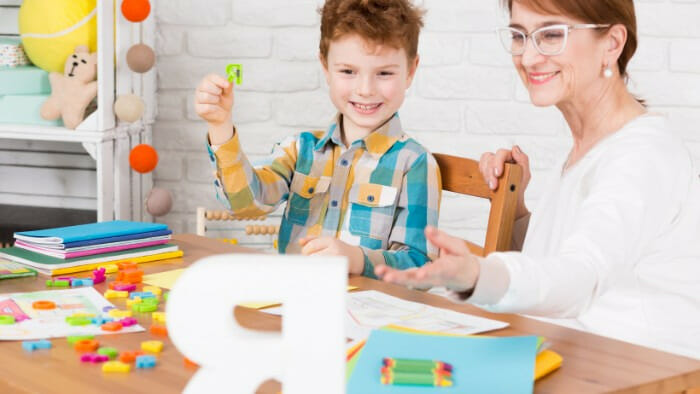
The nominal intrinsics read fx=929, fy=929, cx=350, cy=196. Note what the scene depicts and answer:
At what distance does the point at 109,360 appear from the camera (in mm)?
989

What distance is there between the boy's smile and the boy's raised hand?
0.29 metres

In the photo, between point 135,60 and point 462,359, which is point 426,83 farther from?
point 462,359

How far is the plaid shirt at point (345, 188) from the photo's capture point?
5.82 feet

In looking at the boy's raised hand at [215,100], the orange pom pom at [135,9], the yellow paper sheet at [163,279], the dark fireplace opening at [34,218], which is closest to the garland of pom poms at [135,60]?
the orange pom pom at [135,9]

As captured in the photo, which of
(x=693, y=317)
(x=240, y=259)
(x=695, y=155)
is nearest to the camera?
(x=240, y=259)

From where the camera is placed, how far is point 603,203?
111 cm

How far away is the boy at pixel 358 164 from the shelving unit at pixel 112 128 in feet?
2.26

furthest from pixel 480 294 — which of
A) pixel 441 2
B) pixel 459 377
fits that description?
pixel 441 2

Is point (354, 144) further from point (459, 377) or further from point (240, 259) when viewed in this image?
point (240, 259)

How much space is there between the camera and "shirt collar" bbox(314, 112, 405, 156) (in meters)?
1.87

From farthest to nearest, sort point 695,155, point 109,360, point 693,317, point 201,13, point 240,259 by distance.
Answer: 1. point 201,13
2. point 695,155
3. point 693,317
4. point 109,360
5. point 240,259

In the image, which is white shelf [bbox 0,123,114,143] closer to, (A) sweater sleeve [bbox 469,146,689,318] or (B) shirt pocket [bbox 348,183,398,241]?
(B) shirt pocket [bbox 348,183,398,241]

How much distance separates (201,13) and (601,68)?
1408mm

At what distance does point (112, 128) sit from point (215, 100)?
0.93m
